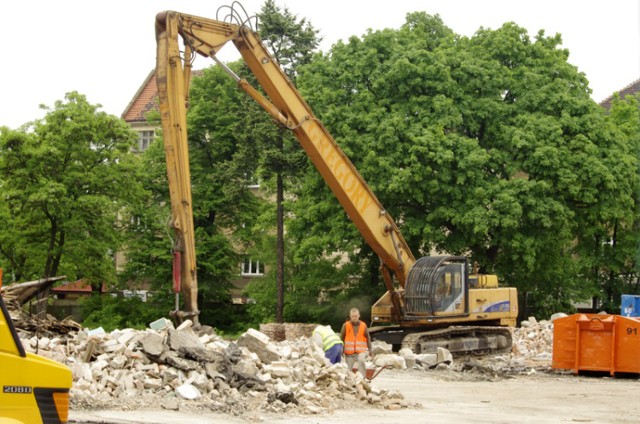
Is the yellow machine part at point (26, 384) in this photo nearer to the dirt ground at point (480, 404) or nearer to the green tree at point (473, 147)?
the dirt ground at point (480, 404)

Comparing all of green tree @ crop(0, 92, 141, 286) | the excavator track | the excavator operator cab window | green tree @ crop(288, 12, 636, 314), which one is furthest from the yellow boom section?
green tree @ crop(0, 92, 141, 286)

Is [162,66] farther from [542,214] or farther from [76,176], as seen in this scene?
[76,176]

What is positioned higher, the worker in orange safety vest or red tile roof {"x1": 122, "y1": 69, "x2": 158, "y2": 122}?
red tile roof {"x1": 122, "y1": 69, "x2": 158, "y2": 122}

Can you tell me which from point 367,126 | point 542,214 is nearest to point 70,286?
point 367,126

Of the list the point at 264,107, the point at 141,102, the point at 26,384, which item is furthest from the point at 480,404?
the point at 141,102

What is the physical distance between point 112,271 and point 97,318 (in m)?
4.84

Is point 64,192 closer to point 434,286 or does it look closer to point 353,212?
point 353,212

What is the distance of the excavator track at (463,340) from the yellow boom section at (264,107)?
1.82m

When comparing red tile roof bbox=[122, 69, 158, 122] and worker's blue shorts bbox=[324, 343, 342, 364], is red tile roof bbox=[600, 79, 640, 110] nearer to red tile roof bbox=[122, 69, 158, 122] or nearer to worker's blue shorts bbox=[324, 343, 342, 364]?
red tile roof bbox=[122, 69, 158, 122]

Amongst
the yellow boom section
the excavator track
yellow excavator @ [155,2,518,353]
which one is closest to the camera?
the yellow boom section

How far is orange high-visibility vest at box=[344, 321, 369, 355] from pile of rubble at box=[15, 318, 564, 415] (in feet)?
1.69

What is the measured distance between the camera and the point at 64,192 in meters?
40.5

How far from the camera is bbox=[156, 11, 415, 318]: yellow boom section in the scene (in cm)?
1875

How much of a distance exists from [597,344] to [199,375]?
1029cm
